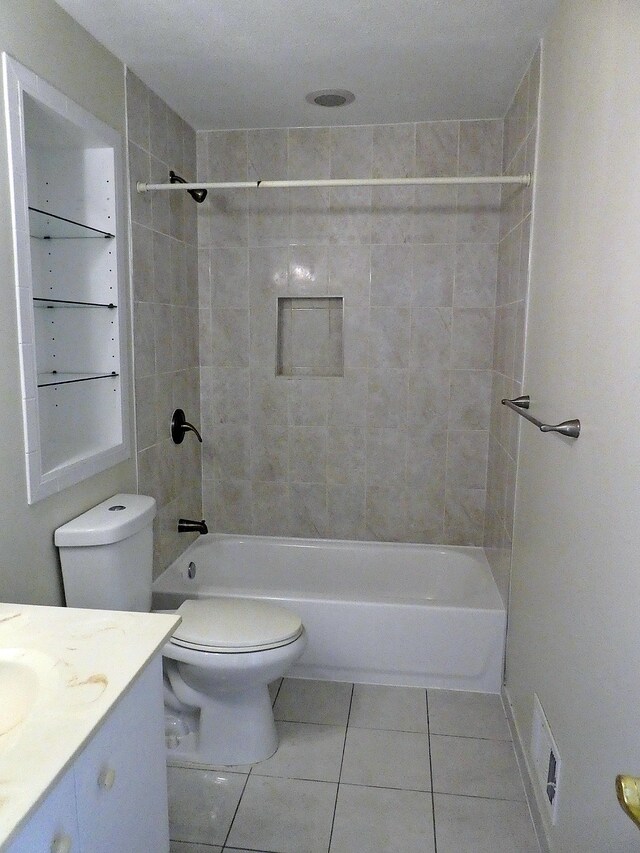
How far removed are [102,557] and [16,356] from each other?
65 cm

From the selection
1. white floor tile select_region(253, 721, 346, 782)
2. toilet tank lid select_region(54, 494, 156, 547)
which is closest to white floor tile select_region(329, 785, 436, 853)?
white floor tile select_region(253, 721, 346, 782)

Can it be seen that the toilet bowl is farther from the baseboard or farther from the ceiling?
the ceiling

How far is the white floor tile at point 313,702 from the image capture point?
93.3 inches

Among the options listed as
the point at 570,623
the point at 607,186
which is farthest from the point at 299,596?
the point at 607,186

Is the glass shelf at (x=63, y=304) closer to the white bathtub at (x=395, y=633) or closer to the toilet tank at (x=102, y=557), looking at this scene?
the toilet tank at (x=102, y=557)

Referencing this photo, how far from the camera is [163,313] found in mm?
2688

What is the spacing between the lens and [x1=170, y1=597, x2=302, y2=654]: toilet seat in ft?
6.62

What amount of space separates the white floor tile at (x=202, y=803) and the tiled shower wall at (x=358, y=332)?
1.35m

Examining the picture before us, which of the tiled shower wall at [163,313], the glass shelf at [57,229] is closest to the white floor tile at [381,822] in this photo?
the tiled shower wall at [163,313]

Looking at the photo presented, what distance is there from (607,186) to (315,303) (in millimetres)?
1882

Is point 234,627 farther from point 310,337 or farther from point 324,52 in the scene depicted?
point 324,52

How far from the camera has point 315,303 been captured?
314 cm

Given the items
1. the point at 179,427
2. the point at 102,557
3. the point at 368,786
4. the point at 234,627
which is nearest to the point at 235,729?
the point at 234,627

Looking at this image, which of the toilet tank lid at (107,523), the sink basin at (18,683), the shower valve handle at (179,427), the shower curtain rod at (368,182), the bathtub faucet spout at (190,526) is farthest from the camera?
the bathtub faucet spout at (190,526)
